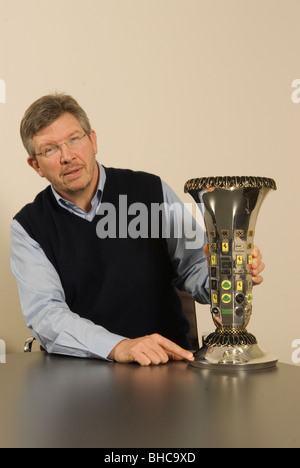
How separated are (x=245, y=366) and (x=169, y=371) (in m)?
0.16

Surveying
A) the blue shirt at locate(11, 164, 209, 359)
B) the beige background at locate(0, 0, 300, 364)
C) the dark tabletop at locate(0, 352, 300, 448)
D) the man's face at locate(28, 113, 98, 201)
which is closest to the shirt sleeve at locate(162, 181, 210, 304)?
the blue shirt at locate(11, 164, 209, 359)

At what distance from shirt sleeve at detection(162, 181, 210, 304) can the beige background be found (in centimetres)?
83

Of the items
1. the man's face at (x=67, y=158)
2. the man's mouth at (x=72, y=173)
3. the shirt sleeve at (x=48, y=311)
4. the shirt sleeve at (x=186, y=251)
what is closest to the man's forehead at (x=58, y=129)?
the man's face at (x=67, y=158)

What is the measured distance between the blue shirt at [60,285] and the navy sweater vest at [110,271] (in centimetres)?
3

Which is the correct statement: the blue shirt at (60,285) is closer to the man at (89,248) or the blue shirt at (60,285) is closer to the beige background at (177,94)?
the man at (89,248)

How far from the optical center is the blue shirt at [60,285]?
1660 millimetres

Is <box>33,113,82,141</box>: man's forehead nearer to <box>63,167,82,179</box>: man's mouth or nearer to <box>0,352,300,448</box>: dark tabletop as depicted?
Result: <box>63,167,82,179</box>: man's mouth

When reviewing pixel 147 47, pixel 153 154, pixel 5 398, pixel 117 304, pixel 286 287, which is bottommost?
pixel 5 398

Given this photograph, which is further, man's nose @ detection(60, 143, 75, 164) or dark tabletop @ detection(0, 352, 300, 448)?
man's nose @ detection(60, 143, 75, 164)

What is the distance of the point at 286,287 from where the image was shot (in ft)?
11.1

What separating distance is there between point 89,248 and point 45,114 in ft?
1.41

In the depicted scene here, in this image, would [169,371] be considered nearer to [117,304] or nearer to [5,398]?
[5,398]

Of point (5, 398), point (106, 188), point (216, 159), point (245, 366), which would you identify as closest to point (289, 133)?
point (216, 159)

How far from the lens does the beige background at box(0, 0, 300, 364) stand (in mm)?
2754
